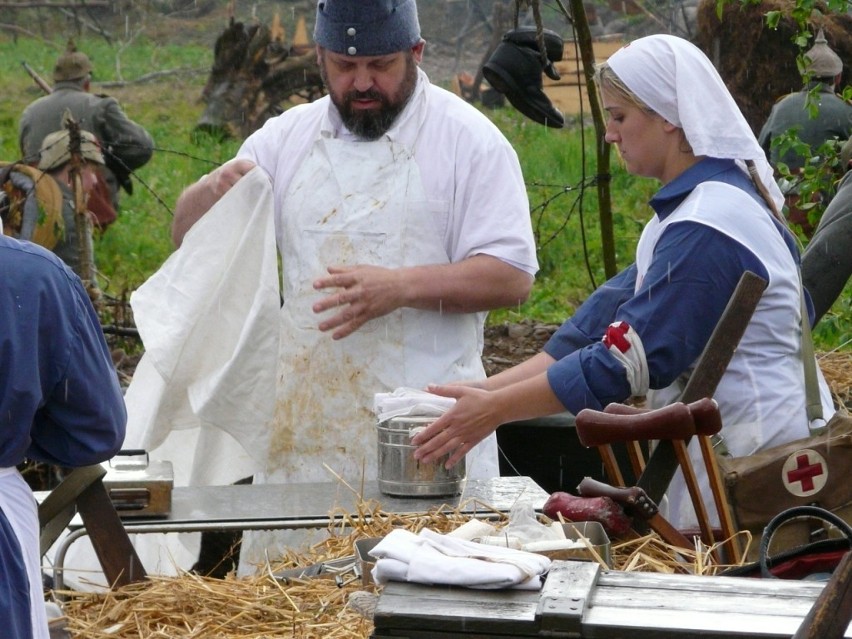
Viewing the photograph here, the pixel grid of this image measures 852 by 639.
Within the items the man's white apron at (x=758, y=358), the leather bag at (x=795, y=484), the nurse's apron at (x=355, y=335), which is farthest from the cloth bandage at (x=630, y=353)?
the nurse's apron at (x=355, y=335)

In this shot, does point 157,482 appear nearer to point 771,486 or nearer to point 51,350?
point 51,350

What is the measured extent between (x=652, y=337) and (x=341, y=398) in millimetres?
1438

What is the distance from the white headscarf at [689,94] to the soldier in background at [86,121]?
24.4 feet

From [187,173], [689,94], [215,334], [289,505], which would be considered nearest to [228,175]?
[215,334]

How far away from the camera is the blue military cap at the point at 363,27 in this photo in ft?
14.5


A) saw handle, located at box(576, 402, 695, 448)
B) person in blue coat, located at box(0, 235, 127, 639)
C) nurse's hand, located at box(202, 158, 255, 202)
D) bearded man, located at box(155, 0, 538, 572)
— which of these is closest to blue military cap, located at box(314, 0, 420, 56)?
bearded man, located at box(155, 0, 538, 572)

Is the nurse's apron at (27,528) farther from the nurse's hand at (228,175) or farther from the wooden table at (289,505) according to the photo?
the nurse's hand at (228,175)

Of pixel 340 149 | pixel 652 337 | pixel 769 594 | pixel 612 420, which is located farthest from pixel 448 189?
pixel 769 594

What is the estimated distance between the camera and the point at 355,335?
4.52 metres

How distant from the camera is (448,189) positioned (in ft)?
14.8

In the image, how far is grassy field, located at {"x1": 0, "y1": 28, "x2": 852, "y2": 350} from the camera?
431 inches

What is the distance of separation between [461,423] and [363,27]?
4.87 feet

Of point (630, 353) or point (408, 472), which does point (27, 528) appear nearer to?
point (408, 472)

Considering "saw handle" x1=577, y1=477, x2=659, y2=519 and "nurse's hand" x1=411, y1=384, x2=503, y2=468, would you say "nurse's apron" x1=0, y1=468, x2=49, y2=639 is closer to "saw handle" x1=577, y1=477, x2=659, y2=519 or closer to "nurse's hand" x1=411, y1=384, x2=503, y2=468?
"nurse's hand" x1=411, y1=384, x2=503, y2=468
